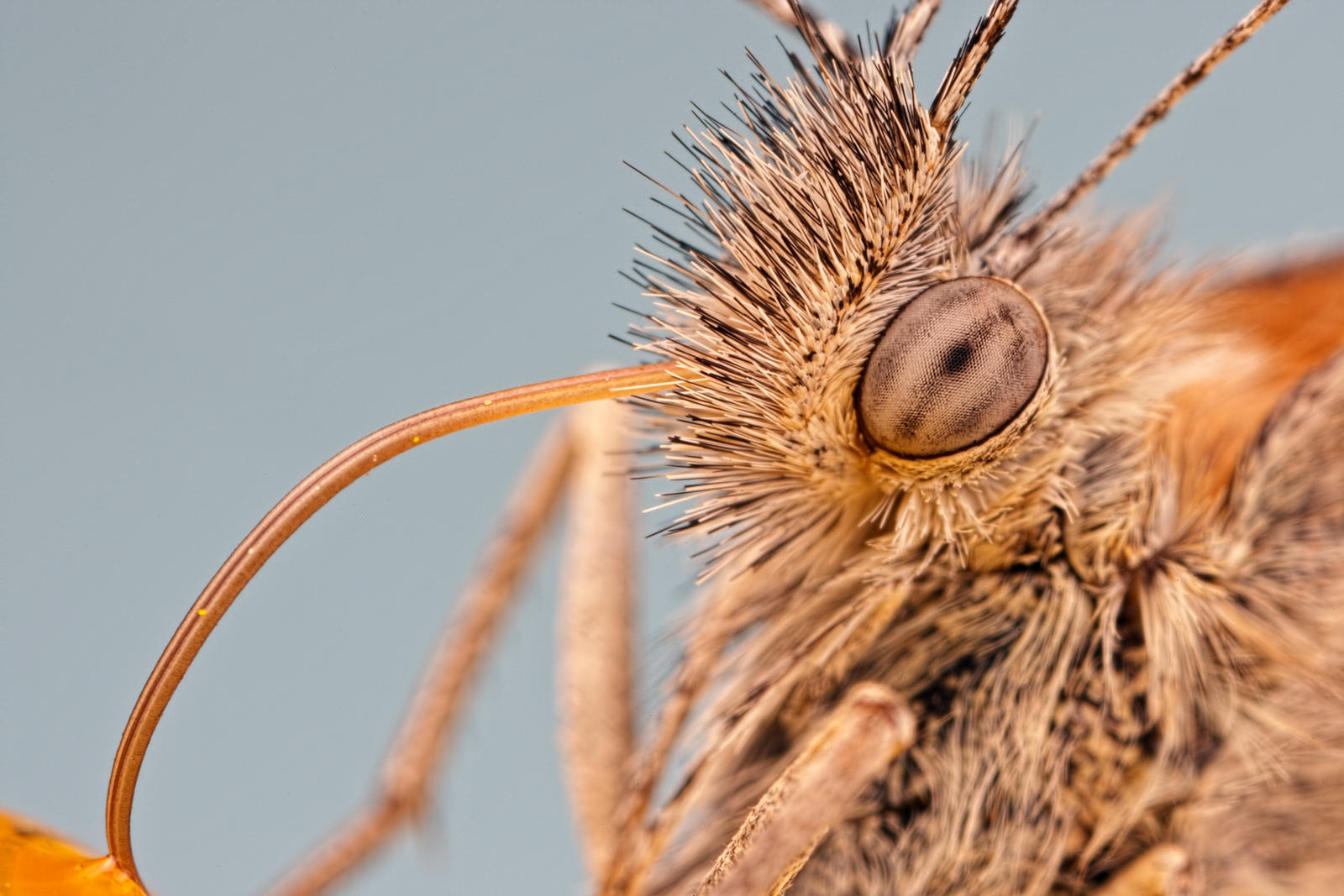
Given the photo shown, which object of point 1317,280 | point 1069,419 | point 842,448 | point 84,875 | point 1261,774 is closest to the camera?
point 84,875

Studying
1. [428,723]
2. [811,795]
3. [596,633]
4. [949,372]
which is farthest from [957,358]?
[428,723]

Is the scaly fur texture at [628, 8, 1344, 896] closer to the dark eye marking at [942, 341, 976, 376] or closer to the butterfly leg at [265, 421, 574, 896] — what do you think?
the dark eye marking at [942, 341, 976, 376]

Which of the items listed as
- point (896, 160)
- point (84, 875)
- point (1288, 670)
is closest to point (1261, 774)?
point (1288, 670)

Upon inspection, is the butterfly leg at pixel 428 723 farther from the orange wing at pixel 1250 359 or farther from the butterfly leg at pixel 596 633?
the orange wing at pixel 1250 359

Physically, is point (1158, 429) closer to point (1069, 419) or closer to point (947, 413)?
point (1069, 419)

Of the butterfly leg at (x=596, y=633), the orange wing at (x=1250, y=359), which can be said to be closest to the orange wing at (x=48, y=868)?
the butterfly leg at (x=596, y=633)

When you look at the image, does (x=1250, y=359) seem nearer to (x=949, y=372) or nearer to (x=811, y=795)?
(x=949, y=372)
